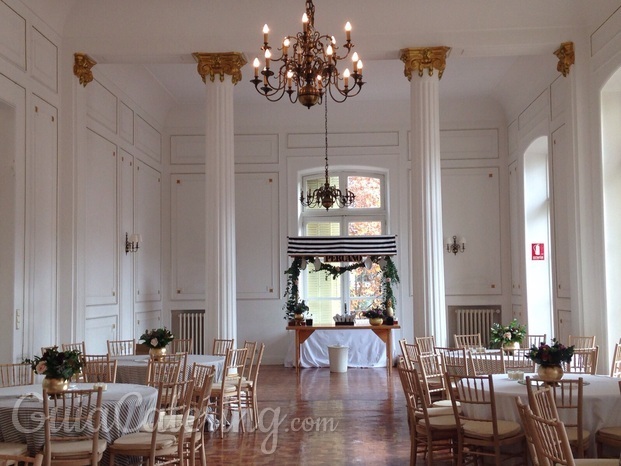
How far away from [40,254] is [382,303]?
6.68 meters

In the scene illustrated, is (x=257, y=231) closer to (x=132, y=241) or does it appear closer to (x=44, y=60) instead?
(x=132, y=241)

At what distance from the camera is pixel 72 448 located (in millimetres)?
4875

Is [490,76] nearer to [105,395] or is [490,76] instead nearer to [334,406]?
[334,406]

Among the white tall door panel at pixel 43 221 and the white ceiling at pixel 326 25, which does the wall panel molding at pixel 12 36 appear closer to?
the white tall door panel at pixel 43 221

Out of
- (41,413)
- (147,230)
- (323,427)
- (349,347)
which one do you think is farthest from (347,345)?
(41,413)

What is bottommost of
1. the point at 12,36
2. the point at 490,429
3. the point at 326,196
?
the point at 490,429

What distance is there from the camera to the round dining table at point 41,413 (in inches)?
195

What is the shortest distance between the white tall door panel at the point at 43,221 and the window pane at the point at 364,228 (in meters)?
6.44

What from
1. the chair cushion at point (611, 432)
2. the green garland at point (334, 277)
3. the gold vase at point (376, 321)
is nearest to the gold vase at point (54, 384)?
the chair cushion at point (611, 432)

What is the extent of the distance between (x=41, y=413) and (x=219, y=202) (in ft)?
15.5

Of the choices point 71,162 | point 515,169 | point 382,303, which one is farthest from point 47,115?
point 515,169

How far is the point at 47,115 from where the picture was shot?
867 centimetres

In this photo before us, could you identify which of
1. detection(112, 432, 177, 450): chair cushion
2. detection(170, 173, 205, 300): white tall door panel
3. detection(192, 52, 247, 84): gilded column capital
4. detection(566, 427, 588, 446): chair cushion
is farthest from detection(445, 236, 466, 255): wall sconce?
detection(112, 432, 177, 450): chair cushion

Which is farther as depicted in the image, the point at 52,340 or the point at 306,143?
the point at 306,143
